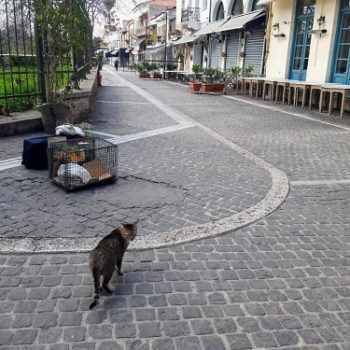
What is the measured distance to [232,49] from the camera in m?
23.2

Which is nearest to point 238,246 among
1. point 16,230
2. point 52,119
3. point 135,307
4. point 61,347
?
point 135,307

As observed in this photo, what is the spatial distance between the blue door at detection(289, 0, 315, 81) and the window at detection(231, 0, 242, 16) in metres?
8.18

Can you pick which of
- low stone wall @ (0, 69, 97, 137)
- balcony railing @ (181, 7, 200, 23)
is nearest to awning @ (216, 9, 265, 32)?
balcony railing @ (181, 7, 200, 23)

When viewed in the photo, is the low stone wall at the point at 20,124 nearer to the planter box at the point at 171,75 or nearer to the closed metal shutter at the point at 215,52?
the closed metal shutter at the point at 215,52

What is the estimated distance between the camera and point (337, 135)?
30.8 feet

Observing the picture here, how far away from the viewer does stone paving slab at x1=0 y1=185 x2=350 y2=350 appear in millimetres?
2535

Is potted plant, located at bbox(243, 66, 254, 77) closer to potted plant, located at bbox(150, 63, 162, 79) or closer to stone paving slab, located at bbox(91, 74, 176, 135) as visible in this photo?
stone paving slab, located at bbox(91, 74, 176, 135)

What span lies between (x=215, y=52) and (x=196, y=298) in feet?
82.8

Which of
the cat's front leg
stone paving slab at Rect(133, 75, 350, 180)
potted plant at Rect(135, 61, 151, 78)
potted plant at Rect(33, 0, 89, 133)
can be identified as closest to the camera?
the cat's front leg

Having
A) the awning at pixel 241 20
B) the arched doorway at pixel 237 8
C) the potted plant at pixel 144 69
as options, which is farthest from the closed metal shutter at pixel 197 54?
the awning at pixel 241 20

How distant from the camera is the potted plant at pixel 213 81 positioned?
20.1 meters

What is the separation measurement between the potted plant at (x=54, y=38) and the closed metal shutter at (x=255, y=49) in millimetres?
12698

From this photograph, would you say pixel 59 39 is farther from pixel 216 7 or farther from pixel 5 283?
pixel 216 7

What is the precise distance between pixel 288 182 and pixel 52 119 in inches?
201
